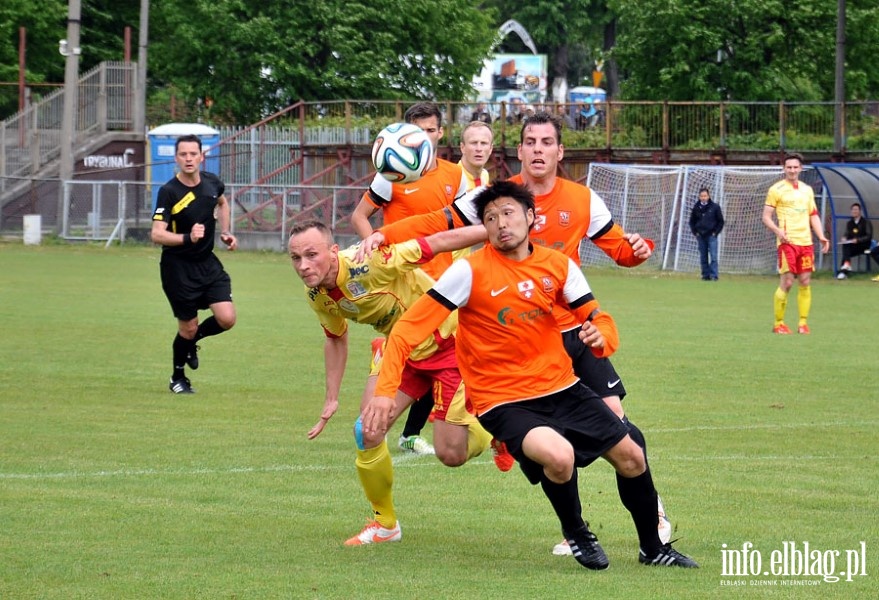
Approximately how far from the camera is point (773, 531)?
23.3ft

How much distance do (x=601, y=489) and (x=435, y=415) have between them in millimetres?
1297

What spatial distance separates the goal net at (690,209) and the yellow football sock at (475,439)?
24.5m

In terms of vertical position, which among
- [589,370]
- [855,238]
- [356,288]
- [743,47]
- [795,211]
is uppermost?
[743,47]

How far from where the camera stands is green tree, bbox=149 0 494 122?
47.9 meters

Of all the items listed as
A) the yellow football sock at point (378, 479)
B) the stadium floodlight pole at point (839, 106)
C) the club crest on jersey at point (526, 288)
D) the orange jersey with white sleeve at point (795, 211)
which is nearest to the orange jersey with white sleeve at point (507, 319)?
the club crest on jersey at point (526, 288)

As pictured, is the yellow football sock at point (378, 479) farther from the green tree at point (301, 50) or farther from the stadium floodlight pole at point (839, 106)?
the green tree at point (301, 50)

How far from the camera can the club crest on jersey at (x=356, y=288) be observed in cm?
758

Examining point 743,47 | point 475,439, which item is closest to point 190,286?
point 475,439

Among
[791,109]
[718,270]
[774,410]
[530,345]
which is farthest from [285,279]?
[530,345]

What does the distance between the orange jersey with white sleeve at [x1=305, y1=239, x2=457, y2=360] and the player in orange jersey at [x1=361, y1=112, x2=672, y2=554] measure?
166 millimetres

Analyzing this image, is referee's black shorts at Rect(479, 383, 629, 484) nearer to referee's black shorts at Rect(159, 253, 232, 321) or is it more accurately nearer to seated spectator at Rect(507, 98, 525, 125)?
referee's black shorts at Rect(159, 253, 232, 321)

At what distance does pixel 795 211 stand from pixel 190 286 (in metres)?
8.73

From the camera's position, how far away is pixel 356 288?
25.0ft

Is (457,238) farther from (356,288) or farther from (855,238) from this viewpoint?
(855,238)
